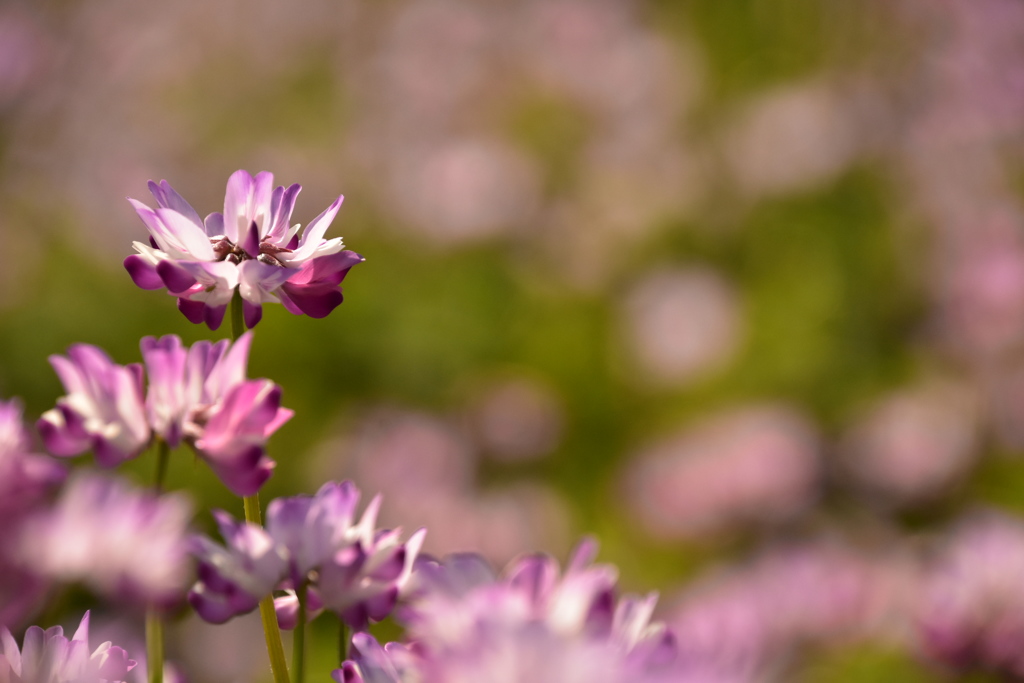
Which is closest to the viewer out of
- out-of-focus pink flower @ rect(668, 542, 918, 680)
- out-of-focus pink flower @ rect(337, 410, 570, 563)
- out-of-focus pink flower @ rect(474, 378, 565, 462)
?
out-of-focus pink flower @ rect(668, 542, 918, 680)

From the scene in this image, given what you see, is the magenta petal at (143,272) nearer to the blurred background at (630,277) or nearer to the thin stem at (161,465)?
the thin stem at (161,465)

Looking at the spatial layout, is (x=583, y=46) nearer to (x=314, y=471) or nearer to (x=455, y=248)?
(x=455, y=248)

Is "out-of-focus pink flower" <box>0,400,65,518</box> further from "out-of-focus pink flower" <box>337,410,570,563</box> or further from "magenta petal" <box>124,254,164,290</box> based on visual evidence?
"out-of-focus pink flower" <box>337,410,570,563</box>

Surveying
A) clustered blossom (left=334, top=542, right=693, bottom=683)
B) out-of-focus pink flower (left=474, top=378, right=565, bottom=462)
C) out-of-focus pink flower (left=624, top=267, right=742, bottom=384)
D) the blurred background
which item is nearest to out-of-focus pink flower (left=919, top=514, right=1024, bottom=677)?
the blurred background

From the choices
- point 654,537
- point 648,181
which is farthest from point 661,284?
point 654,537

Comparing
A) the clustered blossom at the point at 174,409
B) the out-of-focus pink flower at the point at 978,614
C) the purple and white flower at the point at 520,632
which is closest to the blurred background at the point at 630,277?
the out-of-focus pink flower at the point at 978,614

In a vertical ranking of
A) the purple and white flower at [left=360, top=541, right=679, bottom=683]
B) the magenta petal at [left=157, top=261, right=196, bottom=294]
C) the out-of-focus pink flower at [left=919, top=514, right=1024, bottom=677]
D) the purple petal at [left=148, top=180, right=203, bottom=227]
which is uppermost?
the purple petal at [left=148, top=180, right=203, bottom=227]
